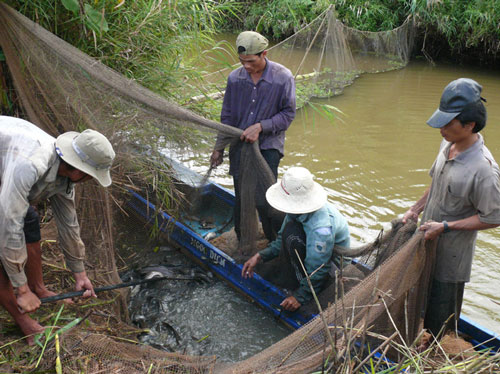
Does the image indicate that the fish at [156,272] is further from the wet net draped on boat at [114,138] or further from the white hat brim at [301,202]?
the white hat brim at [301,202]

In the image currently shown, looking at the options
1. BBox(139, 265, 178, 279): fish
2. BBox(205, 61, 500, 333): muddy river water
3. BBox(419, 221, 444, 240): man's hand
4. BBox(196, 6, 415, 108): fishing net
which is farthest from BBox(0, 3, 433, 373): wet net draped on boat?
BBox(196, 6, 415, 108): fishing net

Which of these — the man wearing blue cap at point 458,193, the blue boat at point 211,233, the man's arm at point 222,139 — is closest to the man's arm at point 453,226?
the man wearing blue cap at point 458,193

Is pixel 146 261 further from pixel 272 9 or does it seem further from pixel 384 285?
pixel 272 9

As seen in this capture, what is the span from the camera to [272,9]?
1163cm

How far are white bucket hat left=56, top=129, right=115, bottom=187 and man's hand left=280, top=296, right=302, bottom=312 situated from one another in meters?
1.43

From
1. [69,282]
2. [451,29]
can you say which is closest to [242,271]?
[69,282]

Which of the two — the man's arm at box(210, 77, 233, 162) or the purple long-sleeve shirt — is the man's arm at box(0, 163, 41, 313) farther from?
the purple long-sleeve shirt

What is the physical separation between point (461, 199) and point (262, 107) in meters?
1.57

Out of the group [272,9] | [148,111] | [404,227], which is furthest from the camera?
[272,9]

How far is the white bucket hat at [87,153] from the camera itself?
7.23 feet

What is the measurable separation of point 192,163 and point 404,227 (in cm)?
173

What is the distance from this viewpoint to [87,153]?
222 centimetres

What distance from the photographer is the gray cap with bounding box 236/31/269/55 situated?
3.20 meters

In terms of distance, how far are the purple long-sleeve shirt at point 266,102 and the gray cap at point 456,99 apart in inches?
51.8
